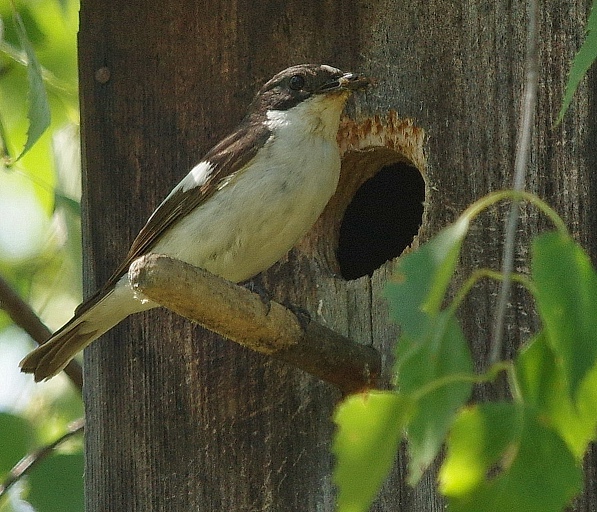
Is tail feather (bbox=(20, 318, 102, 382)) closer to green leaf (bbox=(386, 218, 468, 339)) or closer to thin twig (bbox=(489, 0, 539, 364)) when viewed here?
thin twig (bbox=(489, 0, 539, 364))

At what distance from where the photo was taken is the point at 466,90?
9.42 ft

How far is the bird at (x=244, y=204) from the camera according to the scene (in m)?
3.08

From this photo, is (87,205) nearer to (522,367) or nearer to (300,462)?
(300,462)

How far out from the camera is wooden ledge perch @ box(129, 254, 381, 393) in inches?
84.2

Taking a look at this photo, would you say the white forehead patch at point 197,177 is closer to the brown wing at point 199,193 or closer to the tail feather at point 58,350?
the brown wing at point 199,193

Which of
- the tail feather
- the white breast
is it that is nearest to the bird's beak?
the white breast

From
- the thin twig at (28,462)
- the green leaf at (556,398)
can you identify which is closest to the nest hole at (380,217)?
the thin twig at (28,462)

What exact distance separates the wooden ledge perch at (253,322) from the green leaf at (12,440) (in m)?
1.00

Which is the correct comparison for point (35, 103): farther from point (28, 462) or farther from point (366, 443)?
point (366, 443)

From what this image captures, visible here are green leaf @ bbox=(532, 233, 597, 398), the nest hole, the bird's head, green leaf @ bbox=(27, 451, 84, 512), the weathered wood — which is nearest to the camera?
green leaf @ bbox=(532, 233, 597, 398)

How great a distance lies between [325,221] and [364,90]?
1.46 feet

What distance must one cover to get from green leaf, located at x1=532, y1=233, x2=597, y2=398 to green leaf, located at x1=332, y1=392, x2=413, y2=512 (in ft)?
0.56

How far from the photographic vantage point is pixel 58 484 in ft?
11.3

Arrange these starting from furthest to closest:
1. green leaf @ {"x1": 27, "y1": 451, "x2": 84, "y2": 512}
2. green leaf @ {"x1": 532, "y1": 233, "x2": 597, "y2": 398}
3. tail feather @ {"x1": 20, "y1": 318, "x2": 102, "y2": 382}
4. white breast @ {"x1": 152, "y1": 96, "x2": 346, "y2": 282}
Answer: green leaf @ {"x1": 27, "y1": 451, "x2": 84, "y2": 512}
tail feather @ {"x1": 20, "y1": 318, "x2": 102, "y2": 382}
white breast @ {"x1": 152, "y1": 96, "x2": 346, "y2": 282}
green leaf @ {"x1": 532, "y1": 233, "x2": 597, "y2": 398}
